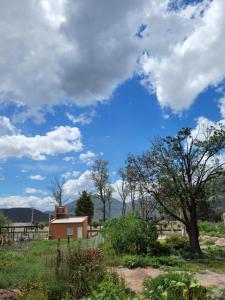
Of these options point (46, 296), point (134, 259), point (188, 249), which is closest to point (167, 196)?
point (188, 249)

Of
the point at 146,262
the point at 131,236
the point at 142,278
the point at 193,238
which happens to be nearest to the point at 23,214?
the point at 193,238

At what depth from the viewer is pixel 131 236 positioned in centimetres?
2009

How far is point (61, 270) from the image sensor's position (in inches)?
418

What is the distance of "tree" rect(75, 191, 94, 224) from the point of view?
210 ft

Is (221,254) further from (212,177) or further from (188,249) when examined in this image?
(212,177)

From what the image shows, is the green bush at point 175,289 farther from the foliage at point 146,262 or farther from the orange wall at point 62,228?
the orange wall at point 62,228

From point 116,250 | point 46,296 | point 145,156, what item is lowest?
point 46,296

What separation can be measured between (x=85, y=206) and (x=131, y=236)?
149 feet

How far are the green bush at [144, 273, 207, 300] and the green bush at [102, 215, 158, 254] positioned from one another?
34.7 feet

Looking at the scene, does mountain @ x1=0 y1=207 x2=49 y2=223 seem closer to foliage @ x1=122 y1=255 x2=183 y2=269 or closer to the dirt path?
foliage @ x1=122 y1=255 x2=183 y2=269

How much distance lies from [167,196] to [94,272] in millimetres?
12650

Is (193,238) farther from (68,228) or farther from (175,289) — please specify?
(68,228)

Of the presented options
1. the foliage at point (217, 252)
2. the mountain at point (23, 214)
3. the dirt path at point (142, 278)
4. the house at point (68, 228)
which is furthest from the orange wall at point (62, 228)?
the mountain at point (23, 214)

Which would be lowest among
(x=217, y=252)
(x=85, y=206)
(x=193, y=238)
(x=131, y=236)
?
(x=217, y=252)
